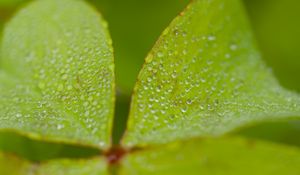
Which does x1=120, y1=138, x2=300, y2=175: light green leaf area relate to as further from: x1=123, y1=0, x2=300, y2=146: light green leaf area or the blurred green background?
the blurred green background

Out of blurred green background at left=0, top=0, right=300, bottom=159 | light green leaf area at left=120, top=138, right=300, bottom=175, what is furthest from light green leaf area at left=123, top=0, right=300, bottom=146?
blurred green background at left=0, top=0, right=300, bottom=159

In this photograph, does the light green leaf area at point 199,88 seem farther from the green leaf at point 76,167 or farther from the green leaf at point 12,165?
the green leaf at point 12,165

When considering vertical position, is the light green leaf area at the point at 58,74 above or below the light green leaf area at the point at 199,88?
below

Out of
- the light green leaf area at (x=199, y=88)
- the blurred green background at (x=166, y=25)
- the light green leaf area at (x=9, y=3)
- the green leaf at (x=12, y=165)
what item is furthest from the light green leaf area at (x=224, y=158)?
the light green leaf area at (x=9, y=3)

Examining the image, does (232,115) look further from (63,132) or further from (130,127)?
(63,132)

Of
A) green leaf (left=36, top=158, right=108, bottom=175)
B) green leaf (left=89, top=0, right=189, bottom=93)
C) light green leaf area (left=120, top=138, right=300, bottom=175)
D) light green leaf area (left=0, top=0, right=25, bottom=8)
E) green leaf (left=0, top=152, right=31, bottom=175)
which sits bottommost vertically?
light green leaf area (left=0, top=0, right=25, bottom=8)

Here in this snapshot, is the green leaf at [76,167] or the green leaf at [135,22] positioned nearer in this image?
the green leaf at [76,167]
